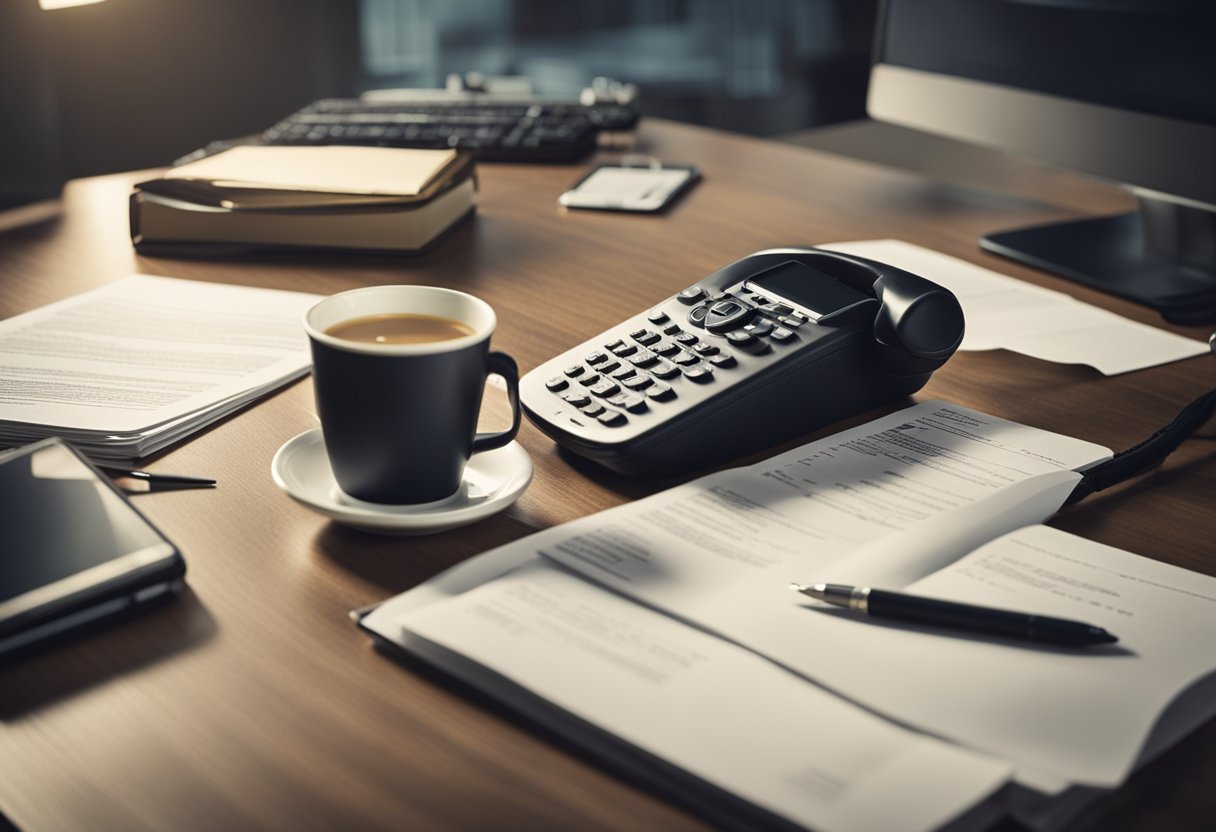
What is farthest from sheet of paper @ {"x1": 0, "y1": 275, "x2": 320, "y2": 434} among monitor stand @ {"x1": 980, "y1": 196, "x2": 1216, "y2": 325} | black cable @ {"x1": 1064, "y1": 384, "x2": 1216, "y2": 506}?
monitor stand @ {"x1": 980, "y1": 196, "x2": 1216, "y2": 325}

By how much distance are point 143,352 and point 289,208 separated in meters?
0.24

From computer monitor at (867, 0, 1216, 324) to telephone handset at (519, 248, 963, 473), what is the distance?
0.33 m

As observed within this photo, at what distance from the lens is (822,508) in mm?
531

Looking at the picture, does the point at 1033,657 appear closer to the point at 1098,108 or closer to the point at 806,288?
the point at 806,288

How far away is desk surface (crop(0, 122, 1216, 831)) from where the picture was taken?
36cm

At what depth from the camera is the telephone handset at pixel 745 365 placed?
1.86 feet

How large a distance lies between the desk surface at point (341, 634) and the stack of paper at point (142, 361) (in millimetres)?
21

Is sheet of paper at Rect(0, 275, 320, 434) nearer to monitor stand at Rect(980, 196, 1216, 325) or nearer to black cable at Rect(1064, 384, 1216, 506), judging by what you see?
black cable at Rect(1064, 384, 1216, 506)

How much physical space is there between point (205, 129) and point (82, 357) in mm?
1190

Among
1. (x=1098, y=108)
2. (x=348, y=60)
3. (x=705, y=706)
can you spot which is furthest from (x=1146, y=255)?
(x=348, y=60)

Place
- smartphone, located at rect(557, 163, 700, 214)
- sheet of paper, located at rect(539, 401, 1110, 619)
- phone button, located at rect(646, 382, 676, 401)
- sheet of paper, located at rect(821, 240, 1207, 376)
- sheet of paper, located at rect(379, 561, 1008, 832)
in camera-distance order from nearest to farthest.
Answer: sheet of paper, located at rect(379, 561, 1008, 832) < sheet of paper, located at rect(539, 401, 1110, 619) < phone button, located at rect(646, 382, 676, 401) < sheet of paper, located at rect(821, 240, 1207, 376) < smartphone, located at rect(557, 163, 700, 214)

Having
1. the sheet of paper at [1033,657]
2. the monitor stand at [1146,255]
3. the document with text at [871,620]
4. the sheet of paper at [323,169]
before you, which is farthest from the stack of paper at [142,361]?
the monitor stand at [1146,255]

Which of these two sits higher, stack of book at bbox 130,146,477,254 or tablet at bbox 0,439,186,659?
stack of book at bbox 130,146,477,254

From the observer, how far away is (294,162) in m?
0.95
